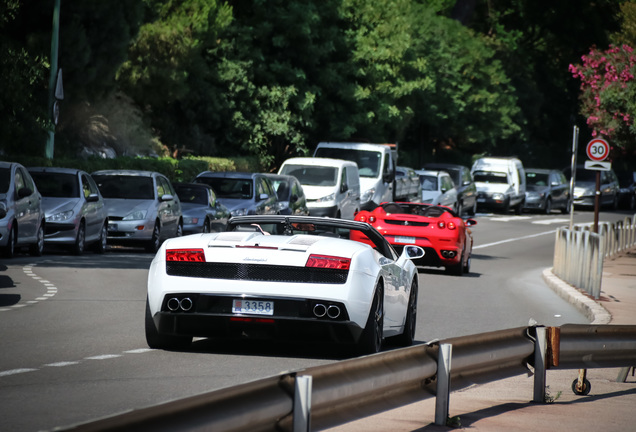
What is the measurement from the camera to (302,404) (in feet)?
19.8

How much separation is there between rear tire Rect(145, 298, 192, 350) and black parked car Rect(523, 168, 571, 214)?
4739 centimetres

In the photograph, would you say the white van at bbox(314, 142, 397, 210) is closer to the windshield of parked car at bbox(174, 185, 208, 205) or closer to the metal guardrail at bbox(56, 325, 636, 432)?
the windshield of parked car at bbox(174, 185, 208, 205)

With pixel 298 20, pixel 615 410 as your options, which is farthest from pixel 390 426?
pixel 298 20

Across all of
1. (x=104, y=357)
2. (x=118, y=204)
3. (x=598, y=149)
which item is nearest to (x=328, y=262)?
(x=104, y=357)

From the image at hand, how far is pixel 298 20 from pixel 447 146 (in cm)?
3116

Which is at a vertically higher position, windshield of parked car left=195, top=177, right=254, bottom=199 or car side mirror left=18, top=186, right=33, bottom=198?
car side mirror left=18, top=186, right=33, bottom=198

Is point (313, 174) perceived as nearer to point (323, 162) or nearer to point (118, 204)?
point (323, 162)

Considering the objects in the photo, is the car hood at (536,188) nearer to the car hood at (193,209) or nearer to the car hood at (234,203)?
the car hood at (234,203)

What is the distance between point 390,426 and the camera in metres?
7.79

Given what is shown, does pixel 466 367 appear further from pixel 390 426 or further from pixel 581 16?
pixel 581 16

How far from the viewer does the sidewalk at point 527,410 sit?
7930mm

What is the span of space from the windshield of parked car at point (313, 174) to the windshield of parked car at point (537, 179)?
81.9 ft

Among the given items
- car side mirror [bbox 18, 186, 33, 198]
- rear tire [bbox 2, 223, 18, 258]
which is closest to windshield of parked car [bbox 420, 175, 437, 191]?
car side mirror [bbox 18, 186, 33, 198]

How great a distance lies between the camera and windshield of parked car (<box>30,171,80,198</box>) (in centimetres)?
2450
